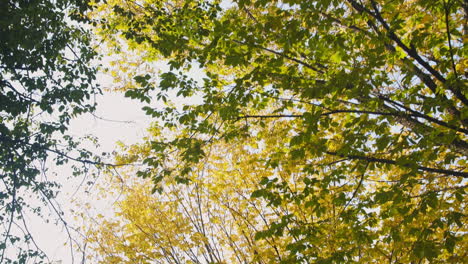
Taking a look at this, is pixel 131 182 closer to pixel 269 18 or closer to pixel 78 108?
pixel 78 108

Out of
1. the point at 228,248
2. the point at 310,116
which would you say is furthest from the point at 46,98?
the point at 228,248

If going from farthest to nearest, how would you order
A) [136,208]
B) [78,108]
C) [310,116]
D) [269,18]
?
[136,208] → [78,108] → [269,18] → [310,116]

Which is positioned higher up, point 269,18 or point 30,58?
point 30,58

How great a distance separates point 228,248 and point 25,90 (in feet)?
18.4

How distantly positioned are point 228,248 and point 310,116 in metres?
5.52

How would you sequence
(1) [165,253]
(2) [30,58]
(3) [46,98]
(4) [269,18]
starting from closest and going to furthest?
(4) [269,18] → (2) [30,58] → (3) [46,98] → (1) [165,253]

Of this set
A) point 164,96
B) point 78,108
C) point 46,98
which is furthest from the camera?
point 78,108

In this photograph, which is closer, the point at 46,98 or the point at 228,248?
the point at 46,98

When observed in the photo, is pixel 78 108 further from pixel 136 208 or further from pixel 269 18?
pixel 269 18

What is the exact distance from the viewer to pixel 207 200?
8289 millimetres

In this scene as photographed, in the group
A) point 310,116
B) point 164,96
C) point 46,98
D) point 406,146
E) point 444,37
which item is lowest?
point 406,146

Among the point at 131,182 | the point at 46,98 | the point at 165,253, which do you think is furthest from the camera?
the point at 131,182

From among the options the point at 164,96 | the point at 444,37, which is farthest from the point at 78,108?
the point at 444,37

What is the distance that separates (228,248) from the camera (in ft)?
27.3
